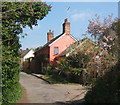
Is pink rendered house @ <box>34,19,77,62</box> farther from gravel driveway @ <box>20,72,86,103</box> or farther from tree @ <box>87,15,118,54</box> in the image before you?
tree @ <box>87,15,118,54</box>

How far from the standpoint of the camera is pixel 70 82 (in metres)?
20.3

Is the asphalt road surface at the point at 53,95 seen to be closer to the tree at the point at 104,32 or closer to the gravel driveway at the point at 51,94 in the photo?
the gravel driveway at the point at 51,94

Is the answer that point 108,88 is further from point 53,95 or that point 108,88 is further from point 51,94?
point 51,94

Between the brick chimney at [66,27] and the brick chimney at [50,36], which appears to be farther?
the brick chimney at [50,36]

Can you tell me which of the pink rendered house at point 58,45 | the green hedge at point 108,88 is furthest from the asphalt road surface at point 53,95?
the pink rendered house at point 58,45

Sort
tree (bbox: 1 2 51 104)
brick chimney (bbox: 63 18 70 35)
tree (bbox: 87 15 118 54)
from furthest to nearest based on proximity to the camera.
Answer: brick chimney (bbox: 63 18 70 35) < tree (bbox: 87 15 118 54) < tree (bbox: 1 2 51 104)

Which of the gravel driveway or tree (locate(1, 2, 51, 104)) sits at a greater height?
tree (locate(1, 2, 51, 104))

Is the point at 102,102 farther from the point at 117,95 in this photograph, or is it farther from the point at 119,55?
the point at 119,55

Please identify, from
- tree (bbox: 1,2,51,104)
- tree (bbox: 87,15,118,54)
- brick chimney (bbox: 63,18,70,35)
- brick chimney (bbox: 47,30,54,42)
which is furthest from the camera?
brick chimney (bbox: 47,30,54,42)

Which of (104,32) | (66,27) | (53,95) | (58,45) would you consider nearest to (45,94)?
(53,95)

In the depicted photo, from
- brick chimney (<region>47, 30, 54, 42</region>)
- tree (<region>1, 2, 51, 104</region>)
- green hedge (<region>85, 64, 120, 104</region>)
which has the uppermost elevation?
brick chimney (<region>47, 30, 54, 42</region>)

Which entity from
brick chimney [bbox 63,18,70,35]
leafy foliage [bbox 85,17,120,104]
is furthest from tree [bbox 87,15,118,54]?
brick chimney [bbox 63,18,70,35]

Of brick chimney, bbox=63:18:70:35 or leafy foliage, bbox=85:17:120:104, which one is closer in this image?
leafy foliage, bbox=85:17:120:104

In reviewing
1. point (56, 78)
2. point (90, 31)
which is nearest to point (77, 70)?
point (56, 78)
